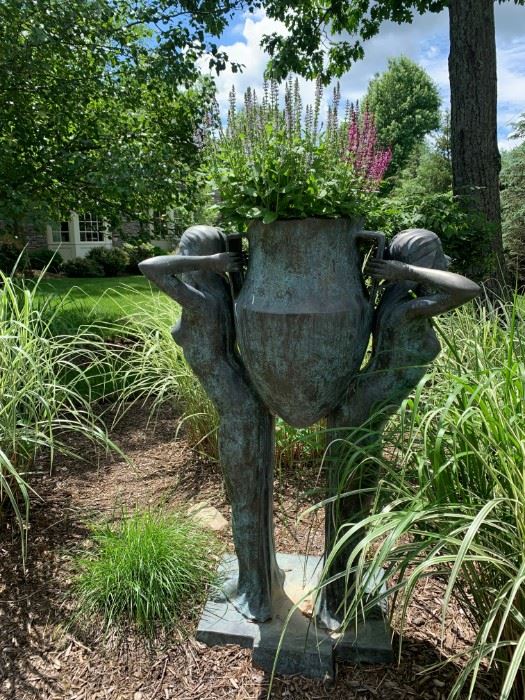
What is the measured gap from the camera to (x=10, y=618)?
2.26 metres

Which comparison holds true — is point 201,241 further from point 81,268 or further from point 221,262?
point 81,268

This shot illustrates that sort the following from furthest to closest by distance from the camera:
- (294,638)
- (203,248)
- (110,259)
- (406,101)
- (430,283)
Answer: (406,101), (110,259), (294,638), (203,248), (430,283)

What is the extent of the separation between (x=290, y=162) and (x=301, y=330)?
0.51 meters

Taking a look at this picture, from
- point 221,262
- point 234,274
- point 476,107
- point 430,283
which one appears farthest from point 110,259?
point 430,283

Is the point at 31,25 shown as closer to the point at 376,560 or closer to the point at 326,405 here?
the point at 326,405

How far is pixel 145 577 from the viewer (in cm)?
221

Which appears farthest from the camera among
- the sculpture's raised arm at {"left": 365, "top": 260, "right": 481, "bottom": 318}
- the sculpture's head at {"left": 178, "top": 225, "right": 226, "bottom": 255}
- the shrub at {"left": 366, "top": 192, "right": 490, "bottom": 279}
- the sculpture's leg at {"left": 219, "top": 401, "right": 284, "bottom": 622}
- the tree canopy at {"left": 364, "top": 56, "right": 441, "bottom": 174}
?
the tree canopy at {"left": 364, "top": 56, "right": 441, "bottom": 174}

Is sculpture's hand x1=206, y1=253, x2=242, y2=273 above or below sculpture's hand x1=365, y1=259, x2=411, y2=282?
above

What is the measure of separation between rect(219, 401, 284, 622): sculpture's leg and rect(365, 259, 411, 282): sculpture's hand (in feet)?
2.12

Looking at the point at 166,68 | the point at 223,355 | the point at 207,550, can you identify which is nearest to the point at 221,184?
the point at 223,355

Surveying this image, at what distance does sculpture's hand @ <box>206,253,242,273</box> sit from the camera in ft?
5.79

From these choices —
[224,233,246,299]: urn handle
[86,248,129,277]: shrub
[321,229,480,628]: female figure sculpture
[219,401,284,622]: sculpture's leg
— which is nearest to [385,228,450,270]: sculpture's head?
[321,229,480,628]: female figure sculpture

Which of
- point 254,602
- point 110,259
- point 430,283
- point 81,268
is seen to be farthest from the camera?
point 110,259

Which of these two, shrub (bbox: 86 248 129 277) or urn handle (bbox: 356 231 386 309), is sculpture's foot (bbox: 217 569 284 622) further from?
shrub (bbox: 86 248 129 277)
